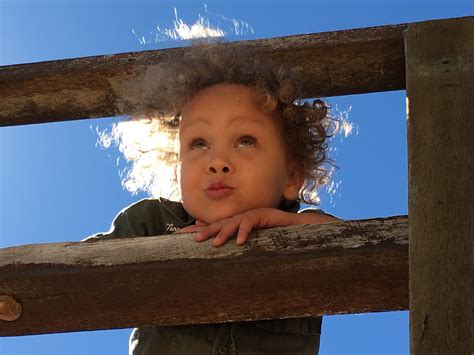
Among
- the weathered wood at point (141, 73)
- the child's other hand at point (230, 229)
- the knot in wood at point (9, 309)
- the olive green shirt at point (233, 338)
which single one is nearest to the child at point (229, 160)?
→ the olive green shirt at point (233, 338)

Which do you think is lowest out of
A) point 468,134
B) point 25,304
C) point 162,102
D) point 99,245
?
point 25,304

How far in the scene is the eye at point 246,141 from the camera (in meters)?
2.74

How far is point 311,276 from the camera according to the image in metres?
1.90

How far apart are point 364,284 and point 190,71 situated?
1132mm

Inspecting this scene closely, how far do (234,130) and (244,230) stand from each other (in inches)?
30.9

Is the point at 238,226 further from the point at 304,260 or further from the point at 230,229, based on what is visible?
the point at 304,260

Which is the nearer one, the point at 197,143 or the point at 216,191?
the point at 216,191

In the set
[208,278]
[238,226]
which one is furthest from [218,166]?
[208,278]

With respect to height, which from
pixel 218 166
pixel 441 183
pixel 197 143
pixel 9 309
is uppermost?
pixel 197 143

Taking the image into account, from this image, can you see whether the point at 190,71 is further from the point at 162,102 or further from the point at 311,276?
the point at 311,276

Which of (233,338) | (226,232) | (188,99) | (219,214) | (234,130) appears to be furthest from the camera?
(188,99)

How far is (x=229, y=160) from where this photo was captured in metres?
2.68

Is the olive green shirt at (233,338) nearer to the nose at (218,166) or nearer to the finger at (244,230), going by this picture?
the nose at (218,166)

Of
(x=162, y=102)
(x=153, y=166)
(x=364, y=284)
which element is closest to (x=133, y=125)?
(x=153, y=166)
